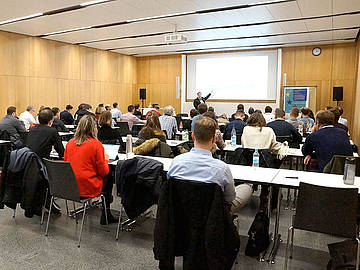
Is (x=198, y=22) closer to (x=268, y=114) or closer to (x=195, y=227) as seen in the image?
(x=268, y=114)

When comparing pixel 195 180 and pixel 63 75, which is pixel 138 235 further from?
pixel 63 75

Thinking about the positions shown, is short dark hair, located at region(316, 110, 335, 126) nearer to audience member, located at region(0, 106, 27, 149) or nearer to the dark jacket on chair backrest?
the dark jacket on chair backrest

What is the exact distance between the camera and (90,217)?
13.9 feet

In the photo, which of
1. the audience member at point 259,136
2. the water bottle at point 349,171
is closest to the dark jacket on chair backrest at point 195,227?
the water bottle at point 349,171

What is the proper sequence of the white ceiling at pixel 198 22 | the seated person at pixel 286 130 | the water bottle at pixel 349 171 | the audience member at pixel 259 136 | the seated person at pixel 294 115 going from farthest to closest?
the white ceiling at pixel 198 22 → the seated person at pixel 294 115 → the seated person at pixel 286 130 → the audience member at pixel 259 136 → the water bottle at pixel 349 171

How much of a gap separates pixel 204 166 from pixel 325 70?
11636 mm

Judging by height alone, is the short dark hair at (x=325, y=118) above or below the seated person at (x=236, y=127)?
above

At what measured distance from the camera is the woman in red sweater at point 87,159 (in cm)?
351

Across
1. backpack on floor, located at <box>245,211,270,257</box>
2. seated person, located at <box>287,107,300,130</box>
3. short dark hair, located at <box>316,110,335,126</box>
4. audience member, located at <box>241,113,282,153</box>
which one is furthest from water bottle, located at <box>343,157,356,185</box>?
seated person, located at <box>287,107,300,130</box>

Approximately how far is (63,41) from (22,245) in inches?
389

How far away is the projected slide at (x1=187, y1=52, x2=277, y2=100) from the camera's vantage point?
13.2m

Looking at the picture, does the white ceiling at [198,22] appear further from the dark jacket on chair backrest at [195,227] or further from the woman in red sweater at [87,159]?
the dark jacket on chair backrest at [195,227]

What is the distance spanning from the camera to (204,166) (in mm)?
2389

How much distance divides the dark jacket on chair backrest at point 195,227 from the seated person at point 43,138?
2299mm
